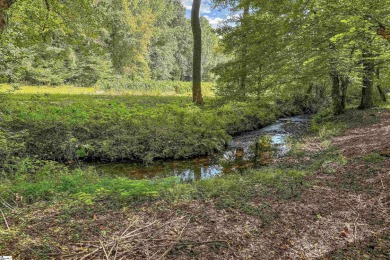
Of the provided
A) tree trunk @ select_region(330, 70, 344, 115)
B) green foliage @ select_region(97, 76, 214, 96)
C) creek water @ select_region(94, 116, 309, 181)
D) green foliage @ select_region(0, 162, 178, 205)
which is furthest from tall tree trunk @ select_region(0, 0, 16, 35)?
green foliage @ select_region(97, 76, 214, 96)

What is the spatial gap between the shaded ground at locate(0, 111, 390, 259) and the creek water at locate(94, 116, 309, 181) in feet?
9.28

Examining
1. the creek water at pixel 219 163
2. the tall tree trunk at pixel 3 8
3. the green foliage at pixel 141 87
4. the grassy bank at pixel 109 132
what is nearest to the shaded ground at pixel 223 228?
the tall tree trunk at pixel 3 8

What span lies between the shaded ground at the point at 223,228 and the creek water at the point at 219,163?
9.28 ft

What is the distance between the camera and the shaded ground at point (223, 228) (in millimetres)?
2559

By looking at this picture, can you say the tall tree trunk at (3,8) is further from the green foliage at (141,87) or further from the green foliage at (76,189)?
the green foliage at (141,87)

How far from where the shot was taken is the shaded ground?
2.56 metres

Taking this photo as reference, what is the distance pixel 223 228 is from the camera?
119 inches

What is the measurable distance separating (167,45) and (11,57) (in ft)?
135

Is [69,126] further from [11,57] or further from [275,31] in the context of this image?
[275,31]

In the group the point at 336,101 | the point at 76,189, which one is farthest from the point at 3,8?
the point at 336,101

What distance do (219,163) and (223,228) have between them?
14.9 ft

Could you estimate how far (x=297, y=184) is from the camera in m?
4.39

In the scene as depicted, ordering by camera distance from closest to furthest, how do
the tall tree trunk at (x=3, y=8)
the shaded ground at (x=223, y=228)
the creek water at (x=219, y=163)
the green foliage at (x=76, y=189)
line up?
1. the shaded ground at (x=223, y=228)
2. the tall tree trunk at (x=3, y=8)
3. the green foliage at (x=76, y=189)
4. the creek water at (x=219, y=163)

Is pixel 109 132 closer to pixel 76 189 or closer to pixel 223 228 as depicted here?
pixel 76 189
